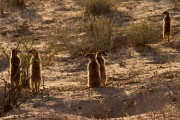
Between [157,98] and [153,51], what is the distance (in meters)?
4.72

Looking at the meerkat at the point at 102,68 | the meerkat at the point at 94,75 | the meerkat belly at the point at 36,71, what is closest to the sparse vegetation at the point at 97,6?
the meerkat at the point at 102,68

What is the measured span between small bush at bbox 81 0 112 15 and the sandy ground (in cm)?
38

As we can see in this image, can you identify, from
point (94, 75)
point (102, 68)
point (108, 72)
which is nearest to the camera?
point (94, 75)

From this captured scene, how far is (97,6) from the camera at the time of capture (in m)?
17.2

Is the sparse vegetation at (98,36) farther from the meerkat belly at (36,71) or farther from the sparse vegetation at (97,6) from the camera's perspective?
the meerkat belly at (36,71)

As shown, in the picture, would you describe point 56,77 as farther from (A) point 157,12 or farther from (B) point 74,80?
(A) point 157,12

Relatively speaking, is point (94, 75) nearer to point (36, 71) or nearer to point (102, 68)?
point (102, 68)

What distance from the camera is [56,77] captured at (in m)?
11.2

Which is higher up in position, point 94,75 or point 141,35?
point 141,35

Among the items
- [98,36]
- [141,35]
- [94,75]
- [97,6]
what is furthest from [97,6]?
[94,75]

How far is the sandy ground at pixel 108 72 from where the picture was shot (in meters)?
7.99

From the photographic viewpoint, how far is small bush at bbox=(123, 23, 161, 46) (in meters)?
13.3

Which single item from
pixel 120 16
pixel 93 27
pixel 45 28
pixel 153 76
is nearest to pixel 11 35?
pixel 45 28

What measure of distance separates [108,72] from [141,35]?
2342 millimetres
